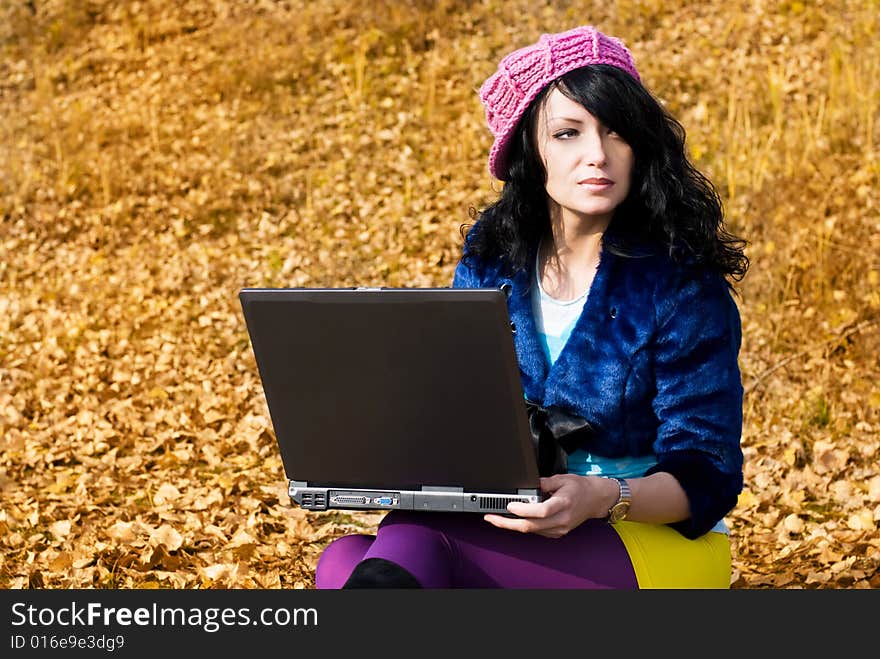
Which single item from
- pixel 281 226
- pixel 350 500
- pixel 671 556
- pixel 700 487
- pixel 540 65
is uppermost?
pixel 540 65

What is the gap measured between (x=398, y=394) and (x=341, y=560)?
424 mm

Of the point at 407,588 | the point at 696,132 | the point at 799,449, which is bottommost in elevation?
the point at 799,449

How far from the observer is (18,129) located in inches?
384

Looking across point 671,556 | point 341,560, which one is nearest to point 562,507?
point 671,556

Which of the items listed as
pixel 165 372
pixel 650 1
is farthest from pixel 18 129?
pixel 650 1

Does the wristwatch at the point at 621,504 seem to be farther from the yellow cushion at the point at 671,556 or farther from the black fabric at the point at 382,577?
the black fabric at the point at 382,577

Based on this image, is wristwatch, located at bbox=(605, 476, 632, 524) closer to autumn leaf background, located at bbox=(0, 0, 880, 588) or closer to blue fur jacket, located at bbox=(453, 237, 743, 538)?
blue fur jacket, located at bbox=(453, 237, 743, 538)

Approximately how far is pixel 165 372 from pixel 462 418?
4600 millimetres

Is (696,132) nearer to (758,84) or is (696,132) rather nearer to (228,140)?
(758,84)

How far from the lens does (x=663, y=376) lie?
2402mm

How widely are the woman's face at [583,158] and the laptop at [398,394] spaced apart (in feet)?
2.00

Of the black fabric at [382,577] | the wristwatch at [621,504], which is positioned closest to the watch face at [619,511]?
the wristwatch at [621,504]

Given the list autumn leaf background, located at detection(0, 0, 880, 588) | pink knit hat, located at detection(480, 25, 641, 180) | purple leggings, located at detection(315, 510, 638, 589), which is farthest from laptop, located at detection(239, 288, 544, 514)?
autumn leaf background, located at detection(0, 0, 880, 588)

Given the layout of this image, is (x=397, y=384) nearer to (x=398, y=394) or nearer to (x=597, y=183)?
(x=398, y=394)
